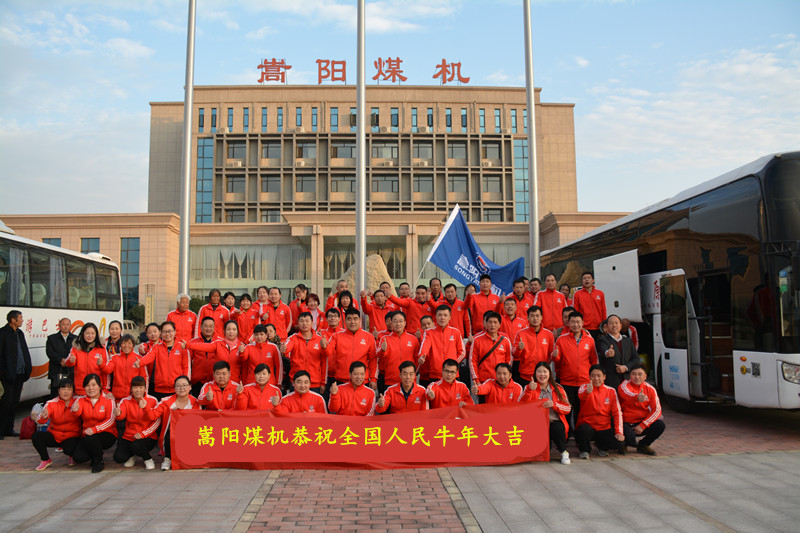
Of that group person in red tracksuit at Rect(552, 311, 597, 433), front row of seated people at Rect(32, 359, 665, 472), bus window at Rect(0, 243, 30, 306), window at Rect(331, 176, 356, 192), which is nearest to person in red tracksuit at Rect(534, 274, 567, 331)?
person in red tracksuit at Rect(552, 311, 597, 433)

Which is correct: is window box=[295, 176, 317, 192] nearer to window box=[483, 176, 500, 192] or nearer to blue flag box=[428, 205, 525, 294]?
window box=[483, 176, 500, 192]

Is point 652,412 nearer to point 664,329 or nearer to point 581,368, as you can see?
point 581,368

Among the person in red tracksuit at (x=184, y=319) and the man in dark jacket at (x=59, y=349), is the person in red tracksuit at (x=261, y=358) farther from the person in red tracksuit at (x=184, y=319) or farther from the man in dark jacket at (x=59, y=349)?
the man in dark jacket at (x=59, y=349)

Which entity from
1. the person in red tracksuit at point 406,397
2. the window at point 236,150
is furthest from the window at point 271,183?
the person in red tracksuit at point 406,397

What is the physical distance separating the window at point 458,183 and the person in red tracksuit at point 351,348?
131 ft

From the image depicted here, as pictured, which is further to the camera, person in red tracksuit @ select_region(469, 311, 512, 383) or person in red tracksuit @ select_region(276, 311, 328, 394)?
person in red tracksuit @ select_region(276, 311, 328, 394)

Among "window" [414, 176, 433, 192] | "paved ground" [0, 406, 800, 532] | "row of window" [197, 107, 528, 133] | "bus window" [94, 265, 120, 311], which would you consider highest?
"row of window" [197, 107, 528, 133]

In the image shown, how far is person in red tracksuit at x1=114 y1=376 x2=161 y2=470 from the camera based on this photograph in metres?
5.88

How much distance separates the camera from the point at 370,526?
4.16 metres

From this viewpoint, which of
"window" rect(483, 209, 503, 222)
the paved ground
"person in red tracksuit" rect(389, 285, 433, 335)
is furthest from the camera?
"window" rect(483, 209, 503, 222)

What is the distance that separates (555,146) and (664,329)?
43428mm

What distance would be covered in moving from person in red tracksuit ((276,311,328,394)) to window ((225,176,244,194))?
4108 cm

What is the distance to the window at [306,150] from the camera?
4575 centimetres

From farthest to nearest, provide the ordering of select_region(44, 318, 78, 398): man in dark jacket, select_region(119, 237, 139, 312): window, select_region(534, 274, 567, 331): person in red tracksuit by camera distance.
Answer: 1. select_region(119, 237, 139, 312): window
2. select_region(534, 274, 567, 331): person in red tracksuit
3. select_region(44, 318, 78, 398): man in dark jacket
